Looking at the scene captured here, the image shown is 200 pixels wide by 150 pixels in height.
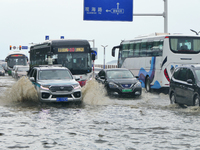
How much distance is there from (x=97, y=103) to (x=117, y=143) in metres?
9.32

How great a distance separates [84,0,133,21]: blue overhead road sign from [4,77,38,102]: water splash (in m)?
15.5

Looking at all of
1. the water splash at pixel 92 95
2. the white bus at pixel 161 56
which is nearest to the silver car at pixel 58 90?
the water splash at pixel 92 95

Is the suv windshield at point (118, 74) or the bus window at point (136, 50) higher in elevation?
the bus window at point (136, 50)

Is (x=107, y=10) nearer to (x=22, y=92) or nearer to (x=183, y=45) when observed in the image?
(x=183, y=45)

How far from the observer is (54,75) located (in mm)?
18219

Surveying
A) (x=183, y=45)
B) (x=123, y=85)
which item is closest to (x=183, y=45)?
(x=183, y=45)

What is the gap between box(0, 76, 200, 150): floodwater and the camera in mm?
8586

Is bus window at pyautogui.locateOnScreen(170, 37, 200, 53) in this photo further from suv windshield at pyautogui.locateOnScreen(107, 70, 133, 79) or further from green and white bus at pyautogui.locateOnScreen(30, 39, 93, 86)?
green and white bus at pyautogui.locateOnScreen(30, 39, 93, 86)

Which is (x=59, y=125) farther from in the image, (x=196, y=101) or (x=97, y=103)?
(x=97, y=103)

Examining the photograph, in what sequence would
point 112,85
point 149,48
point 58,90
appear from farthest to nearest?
1. point 149,48
2. point 112,85
3. point 58,90

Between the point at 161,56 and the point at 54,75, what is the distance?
8.76 metres

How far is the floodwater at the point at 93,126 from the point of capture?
8.59m

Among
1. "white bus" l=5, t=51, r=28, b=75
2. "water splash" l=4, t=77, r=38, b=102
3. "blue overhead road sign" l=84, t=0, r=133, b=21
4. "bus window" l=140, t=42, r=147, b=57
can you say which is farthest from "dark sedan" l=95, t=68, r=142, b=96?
"white bus" l=5, t=51, r=28, b=75

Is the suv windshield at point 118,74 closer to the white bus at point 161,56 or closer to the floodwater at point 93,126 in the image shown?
the white bus at point 161,56
